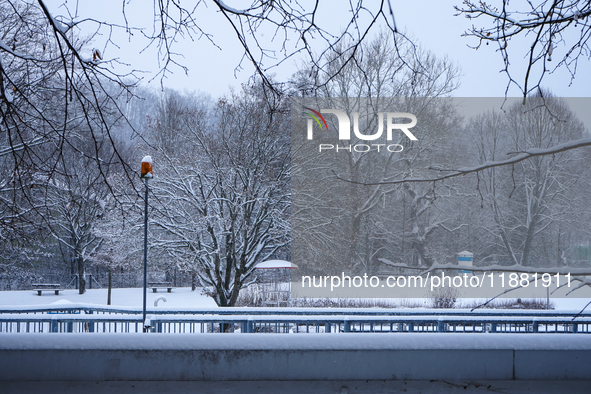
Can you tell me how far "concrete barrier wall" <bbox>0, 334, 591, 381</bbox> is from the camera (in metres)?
3.63

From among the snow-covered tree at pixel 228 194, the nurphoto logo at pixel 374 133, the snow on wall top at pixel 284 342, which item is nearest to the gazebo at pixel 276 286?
the snow-covered tree at pixel 228 194

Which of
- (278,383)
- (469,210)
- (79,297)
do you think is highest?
(469,210)

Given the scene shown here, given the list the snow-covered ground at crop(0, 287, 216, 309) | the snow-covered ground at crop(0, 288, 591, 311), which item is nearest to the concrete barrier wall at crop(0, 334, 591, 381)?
the snow-covered ground at crop(0, 288, 591, 311)

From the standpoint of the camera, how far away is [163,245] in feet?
51.6

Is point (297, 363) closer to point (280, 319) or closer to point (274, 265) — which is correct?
point (280, 319)

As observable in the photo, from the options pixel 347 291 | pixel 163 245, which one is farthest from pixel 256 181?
pixel 347 291

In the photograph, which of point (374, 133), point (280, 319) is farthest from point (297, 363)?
point (374, 133)

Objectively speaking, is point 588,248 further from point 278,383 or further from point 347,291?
point 278,383

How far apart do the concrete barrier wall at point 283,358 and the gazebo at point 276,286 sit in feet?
38.4

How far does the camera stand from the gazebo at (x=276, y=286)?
51.3 feet

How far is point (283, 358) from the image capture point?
3664 millimetres

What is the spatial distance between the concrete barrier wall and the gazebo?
461 inches

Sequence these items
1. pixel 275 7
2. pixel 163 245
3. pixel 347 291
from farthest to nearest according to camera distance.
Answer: pixel 347 291 < pixel 163 245 < pixel 275 7

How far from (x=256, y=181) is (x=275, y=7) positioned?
12915mm
